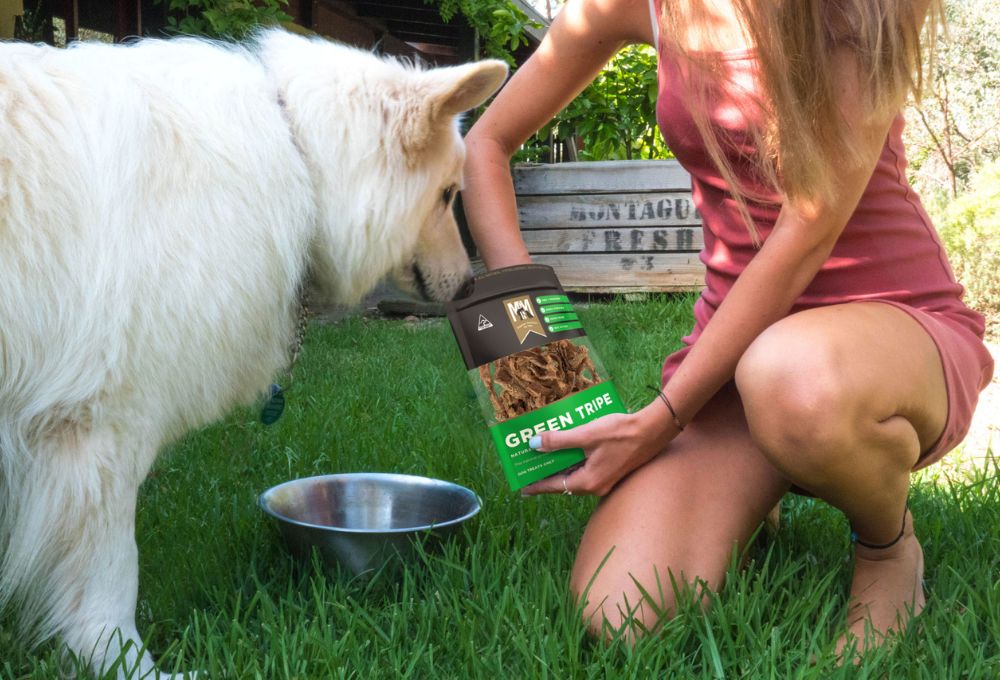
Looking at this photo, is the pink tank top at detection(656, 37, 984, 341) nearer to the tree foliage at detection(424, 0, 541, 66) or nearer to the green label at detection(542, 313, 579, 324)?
the green label at detection(542, 313, 579, 324)

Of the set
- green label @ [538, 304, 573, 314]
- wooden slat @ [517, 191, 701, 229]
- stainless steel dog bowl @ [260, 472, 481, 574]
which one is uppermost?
green label @ [538, 304, 573, 314]

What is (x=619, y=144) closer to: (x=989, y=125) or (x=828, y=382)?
(x=989, y=125)

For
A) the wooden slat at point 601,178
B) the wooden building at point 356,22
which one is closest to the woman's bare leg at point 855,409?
the wooden building at point 356,22

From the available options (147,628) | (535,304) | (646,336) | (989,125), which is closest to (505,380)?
(535,304)

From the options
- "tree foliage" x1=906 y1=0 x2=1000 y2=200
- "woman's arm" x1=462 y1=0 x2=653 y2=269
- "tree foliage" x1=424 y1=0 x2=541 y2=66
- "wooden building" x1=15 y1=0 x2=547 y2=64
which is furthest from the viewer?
"tree foliage" x1=906 y1=0 x2=1000 y2=200

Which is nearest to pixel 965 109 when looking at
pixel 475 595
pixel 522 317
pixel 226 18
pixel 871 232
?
pixel 226 18

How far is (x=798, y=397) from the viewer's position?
1.89m

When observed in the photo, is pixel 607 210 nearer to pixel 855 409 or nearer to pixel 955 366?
pixel 955 366

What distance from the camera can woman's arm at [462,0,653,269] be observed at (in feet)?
8.43

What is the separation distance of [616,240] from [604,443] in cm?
511

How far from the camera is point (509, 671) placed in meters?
1.80

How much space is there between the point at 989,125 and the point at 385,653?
11106 mm

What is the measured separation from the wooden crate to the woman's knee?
5.10 m

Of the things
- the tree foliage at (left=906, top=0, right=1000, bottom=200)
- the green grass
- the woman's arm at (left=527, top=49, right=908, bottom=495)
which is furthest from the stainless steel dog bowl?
the tree foliage at (left=906, top=0, right=1000, bottom=200)
